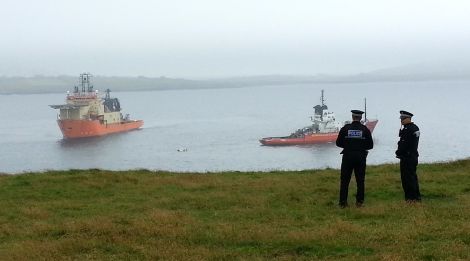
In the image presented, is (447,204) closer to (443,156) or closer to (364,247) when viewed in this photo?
(364,247)

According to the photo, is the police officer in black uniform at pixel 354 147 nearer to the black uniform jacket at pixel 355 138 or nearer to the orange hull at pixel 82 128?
the black uniform jacket at pixel 355 138

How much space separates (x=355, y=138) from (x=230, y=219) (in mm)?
2891

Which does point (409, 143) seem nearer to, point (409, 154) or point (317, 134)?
point (409, 154)

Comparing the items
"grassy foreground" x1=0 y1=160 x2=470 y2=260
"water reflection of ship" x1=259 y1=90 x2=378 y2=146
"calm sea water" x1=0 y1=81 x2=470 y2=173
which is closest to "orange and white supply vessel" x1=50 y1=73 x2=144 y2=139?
"calm sea water" x1=0 y1=81 x2=470 y2=173

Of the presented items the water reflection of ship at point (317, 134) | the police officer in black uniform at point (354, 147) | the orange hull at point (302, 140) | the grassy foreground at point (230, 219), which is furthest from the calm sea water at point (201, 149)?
the police officer in black uniform at point (354, 147)

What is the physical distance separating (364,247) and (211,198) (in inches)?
208

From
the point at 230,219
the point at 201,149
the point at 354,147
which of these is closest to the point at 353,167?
the point at 354,147

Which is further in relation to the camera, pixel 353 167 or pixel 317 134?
pixel 317 134

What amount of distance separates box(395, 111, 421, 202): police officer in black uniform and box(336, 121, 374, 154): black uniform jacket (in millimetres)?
765

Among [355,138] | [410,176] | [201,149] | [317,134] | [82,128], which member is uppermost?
[355,138]

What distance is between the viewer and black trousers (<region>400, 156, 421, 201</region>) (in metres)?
10.8

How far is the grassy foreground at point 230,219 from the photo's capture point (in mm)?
7457

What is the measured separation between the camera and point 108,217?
10.2 m

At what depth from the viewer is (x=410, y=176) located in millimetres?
10875
